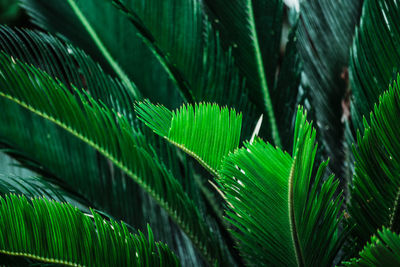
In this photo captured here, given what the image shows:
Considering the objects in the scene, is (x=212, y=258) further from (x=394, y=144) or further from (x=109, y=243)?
(x=394, y=144)

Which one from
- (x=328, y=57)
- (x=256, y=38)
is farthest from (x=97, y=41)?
(x=328, y=57)

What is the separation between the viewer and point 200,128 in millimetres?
1071

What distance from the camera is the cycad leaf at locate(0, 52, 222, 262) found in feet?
4.17

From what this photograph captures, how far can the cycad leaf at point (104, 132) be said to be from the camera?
1272 mm

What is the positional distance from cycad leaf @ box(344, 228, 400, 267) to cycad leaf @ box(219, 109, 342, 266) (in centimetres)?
14

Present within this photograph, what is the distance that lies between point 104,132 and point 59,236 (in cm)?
36

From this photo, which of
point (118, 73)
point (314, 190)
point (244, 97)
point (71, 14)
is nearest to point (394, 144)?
point (314, 190)

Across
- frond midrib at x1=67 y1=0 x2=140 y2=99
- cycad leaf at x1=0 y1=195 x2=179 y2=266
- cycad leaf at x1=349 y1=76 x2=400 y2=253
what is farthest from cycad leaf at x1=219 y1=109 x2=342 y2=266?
frond midrib at x1=67 y1=0 x2=140 y2=99

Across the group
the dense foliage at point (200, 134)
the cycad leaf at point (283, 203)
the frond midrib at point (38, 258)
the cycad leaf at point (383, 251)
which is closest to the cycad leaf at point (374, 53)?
the dense foliage at point (200, 134)

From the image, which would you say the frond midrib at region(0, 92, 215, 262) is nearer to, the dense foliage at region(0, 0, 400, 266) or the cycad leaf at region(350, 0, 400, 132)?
the dense foliage at region(0, 0, 400, 266)

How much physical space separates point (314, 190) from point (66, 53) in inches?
33.8

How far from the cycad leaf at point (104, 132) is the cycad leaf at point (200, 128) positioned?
255mm

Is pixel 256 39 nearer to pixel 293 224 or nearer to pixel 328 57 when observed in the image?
pixel 328 57

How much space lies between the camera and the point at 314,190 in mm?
1018
